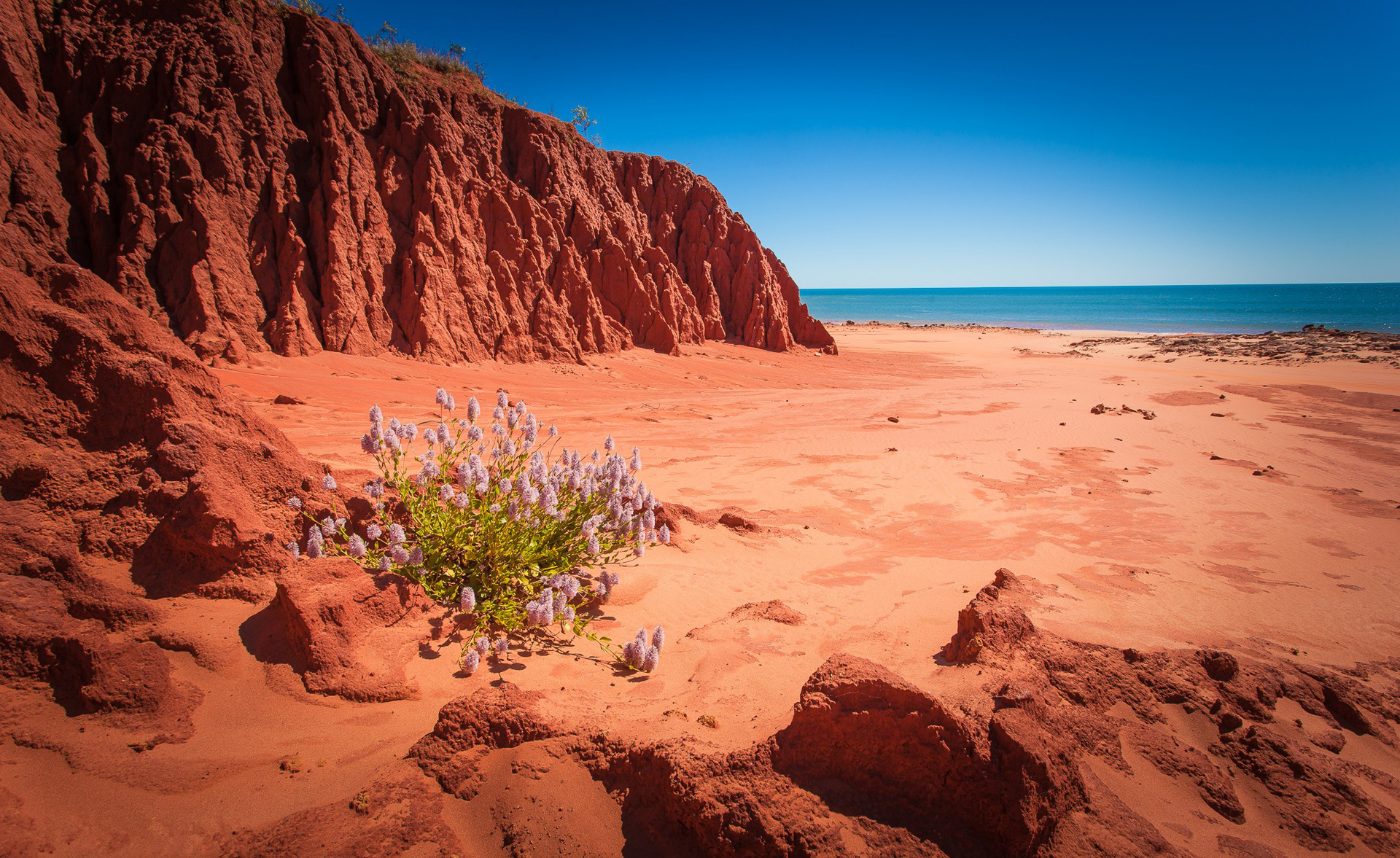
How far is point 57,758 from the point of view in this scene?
214cm

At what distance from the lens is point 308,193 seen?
15055 millimetres

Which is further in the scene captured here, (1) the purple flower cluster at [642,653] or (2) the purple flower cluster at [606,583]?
(2) the purple flower cluster at [606,583]

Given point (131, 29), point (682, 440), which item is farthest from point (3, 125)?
point (682, 440)

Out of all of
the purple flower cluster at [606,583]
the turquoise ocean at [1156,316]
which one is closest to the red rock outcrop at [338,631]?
the purple flower cluster at [606,583]

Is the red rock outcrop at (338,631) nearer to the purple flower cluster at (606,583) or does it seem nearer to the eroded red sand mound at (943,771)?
the eroded red sand mound at (943,771)

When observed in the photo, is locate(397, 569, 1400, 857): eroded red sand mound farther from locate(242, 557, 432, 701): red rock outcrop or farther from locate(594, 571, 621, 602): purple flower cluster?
locate(594, 571, 621, 602): purple flower cluster

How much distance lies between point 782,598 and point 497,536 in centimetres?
233

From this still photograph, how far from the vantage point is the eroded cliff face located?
12773mm

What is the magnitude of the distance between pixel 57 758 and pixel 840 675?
2.91 metres

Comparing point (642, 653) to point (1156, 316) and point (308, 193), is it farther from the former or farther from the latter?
point (1156, 316)

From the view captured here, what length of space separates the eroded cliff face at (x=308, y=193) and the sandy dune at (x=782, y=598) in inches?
76.0

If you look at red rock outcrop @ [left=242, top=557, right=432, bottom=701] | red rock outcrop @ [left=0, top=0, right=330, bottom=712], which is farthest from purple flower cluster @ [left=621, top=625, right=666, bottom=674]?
red rock outcrop @ [left=0, top=0, right=330, bottom=712]

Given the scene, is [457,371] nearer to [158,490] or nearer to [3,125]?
[3,125]

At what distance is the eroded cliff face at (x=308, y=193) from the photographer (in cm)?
1277
